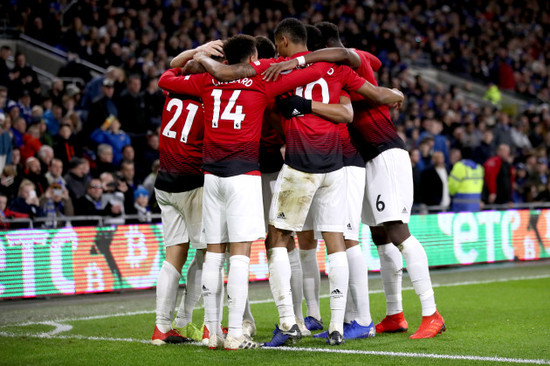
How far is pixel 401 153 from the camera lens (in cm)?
763

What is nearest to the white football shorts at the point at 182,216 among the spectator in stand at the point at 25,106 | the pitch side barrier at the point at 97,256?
the pitch side barrier at the point at 97,256

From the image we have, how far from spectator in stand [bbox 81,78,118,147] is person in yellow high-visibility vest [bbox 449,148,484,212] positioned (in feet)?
22.0

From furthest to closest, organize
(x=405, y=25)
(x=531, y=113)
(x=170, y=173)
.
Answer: (x=405, y=25) < (x=531, y=113) < (x=170, y=173)

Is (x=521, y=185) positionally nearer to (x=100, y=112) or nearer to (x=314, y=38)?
(x=100, y=112)

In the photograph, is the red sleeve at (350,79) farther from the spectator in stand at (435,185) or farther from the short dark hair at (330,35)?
the spectator in stand at (435,185)

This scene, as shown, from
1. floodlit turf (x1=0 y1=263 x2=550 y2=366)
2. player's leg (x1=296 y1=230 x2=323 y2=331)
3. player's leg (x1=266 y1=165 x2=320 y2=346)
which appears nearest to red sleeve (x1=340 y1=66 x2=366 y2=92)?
player's leg (x1=266 y1=165 x2=320 y2=346)

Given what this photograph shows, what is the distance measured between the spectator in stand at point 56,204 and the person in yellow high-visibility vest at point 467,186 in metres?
7.52

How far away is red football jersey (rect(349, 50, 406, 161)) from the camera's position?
7.64 meters

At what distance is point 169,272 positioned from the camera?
23.9ft

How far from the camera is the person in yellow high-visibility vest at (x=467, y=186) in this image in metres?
15.7

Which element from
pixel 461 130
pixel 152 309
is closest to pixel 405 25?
pixel 461 130

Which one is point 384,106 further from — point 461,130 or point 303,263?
point 461,130

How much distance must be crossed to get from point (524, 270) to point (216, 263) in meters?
9.17

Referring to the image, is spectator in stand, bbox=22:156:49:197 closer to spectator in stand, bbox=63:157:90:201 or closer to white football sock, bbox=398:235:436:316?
spectator in stand, bbox=63:157:90:201
